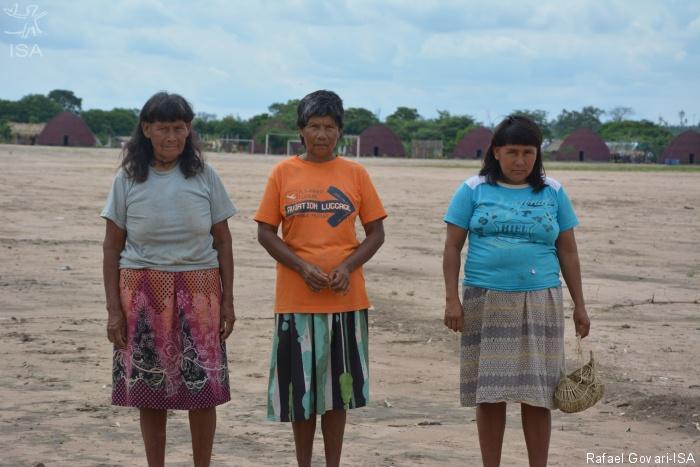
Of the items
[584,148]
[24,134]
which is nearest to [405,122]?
[584,148]

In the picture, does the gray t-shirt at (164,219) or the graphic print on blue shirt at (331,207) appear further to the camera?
the graphic print on blue shirt at (331,207)

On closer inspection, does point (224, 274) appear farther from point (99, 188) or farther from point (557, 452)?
point (99, 188)

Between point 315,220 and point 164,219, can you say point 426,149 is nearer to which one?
point 315,220

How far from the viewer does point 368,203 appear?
4.88 metres

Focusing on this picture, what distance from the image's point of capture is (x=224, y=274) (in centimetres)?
471

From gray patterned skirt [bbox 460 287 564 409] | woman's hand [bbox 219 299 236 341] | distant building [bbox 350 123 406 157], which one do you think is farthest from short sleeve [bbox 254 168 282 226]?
distant building [bbox 350 123 406 157]

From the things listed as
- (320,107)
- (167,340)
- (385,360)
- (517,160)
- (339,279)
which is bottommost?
(385,360)

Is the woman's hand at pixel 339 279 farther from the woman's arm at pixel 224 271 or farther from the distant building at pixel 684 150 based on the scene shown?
the distant building at pixel 684 150

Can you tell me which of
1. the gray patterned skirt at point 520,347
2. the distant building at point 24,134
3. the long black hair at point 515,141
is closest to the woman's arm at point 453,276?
the gray patterned skirt at point 520,347

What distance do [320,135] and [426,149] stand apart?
63533 mm

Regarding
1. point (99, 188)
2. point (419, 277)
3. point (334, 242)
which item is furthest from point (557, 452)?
point (99, 188)

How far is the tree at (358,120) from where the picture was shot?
2965 inches

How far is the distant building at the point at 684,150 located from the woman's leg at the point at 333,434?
2354 inches

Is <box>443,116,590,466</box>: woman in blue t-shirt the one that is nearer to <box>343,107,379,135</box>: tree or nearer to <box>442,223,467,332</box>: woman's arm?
<box>442,223,467,332</box>: woman's arm
